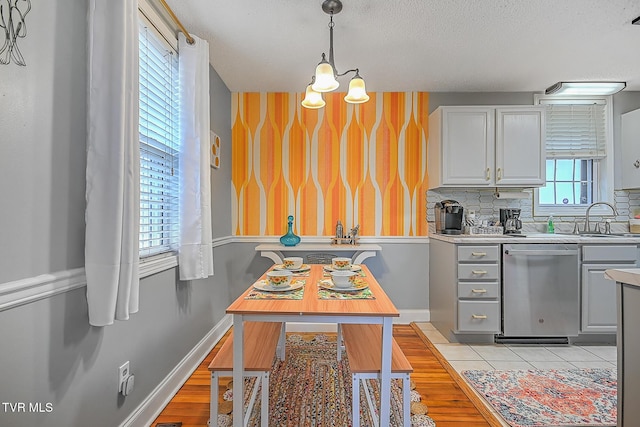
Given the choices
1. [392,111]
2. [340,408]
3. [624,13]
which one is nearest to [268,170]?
[392,111]

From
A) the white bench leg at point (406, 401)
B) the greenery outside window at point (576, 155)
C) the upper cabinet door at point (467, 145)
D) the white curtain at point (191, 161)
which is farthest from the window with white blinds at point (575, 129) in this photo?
the white curtain at point (191, 161)

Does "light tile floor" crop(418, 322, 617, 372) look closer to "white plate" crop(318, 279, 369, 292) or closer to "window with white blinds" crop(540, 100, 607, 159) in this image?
"white plate" crop(318, 279, 369, 292)

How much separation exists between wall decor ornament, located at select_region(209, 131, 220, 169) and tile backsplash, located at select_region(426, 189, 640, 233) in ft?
6.90

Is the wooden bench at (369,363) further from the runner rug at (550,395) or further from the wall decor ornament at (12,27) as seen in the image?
the wall decor ornament at (12,27)

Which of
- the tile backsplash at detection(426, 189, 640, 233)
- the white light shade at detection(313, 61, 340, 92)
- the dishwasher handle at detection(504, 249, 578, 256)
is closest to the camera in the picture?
the white light shade at detection(313, 61, 340, 92)

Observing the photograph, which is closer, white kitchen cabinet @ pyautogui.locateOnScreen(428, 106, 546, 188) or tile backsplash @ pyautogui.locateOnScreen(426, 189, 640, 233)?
white kitchen cabinet @ pyautogui.locateOnScreen(428, 106, 546, 188)

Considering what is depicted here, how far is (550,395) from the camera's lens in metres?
1.99

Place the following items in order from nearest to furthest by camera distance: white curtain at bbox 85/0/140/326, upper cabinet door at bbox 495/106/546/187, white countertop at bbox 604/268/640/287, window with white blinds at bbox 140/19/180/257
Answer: white countertop at bbox 604/268/640/287
white curtain at bbox 85/0/140/326
window with white blinds at bbox 140/19/180/257
upper cabinet door at bbox 495/106/546/187

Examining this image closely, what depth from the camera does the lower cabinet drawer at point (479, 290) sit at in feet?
9.01

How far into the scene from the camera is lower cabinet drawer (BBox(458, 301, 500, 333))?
8.99ft

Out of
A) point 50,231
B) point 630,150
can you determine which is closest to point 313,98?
point 50,231

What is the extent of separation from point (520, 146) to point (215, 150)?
2.78 meters

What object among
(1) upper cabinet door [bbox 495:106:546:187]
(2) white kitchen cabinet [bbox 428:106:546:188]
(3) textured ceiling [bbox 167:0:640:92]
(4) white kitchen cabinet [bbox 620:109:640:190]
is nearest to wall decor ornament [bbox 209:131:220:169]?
(3) textured ceiling [bbox 167:0:640:92]

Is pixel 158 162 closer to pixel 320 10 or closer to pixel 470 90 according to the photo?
pixel 320 10
